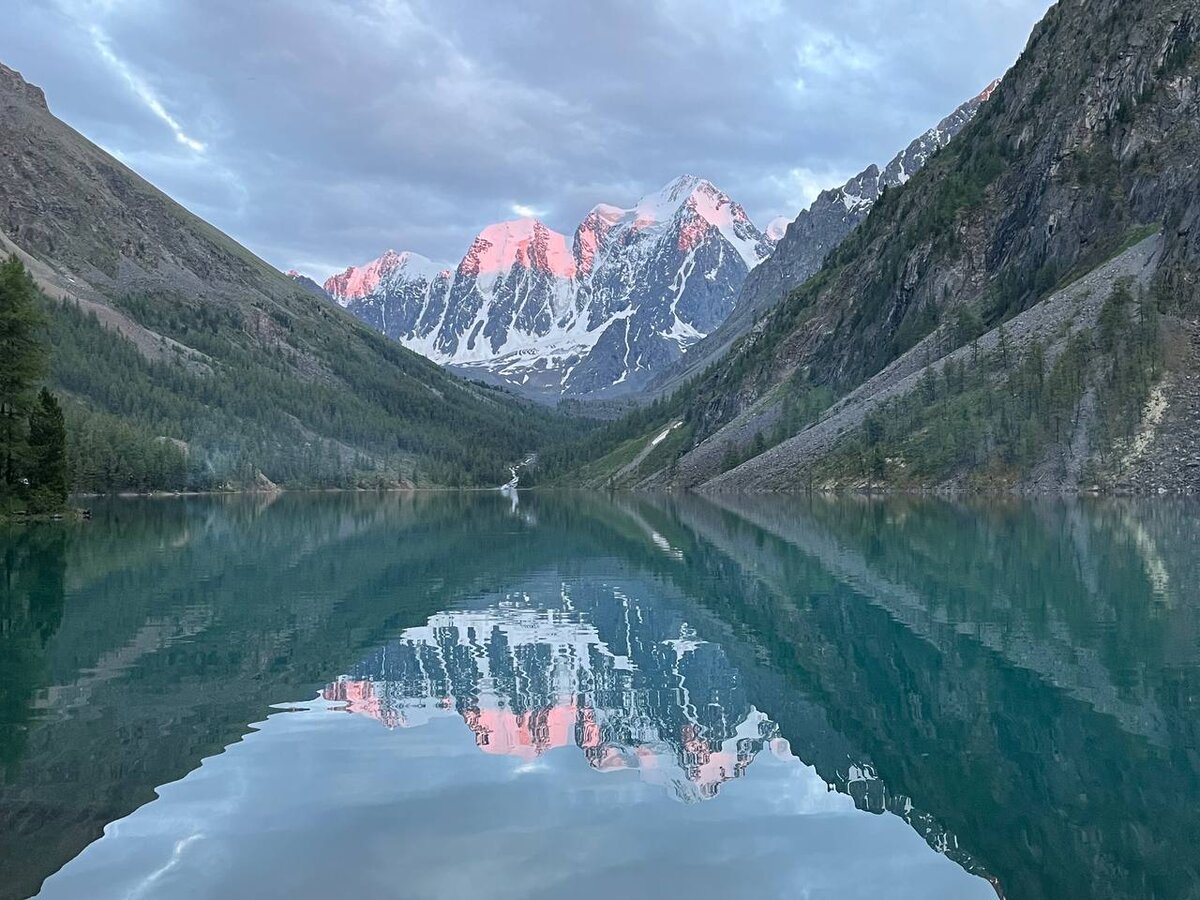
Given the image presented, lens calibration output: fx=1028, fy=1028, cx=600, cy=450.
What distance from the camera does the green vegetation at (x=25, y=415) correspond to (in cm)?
8731

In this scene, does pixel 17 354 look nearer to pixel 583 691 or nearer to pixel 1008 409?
pixel 583 691

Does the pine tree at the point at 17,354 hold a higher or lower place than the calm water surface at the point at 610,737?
higher

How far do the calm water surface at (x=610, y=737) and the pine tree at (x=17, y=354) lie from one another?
43.8m

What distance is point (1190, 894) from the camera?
14734mm

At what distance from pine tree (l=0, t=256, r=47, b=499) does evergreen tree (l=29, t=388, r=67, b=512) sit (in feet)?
7.01

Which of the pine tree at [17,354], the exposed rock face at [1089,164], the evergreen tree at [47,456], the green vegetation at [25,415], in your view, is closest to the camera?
the pine tree at [17,354]

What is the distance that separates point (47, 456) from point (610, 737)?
90456mm

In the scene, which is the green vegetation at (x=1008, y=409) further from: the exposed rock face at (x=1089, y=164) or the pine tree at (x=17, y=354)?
the pine tree at (x=17, y=354)

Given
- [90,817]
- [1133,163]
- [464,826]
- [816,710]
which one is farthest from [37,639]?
[1133,163]

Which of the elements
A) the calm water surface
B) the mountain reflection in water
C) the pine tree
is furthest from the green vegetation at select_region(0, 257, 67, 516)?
the mountain reflection in water

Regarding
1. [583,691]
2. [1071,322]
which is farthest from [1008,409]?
[583,691]

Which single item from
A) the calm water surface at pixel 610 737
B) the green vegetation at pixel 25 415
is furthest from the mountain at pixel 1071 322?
the green vegetation at pixel 25 415

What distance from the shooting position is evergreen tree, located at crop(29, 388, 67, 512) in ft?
313

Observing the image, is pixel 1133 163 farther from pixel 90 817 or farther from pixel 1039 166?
pixel 90 817
